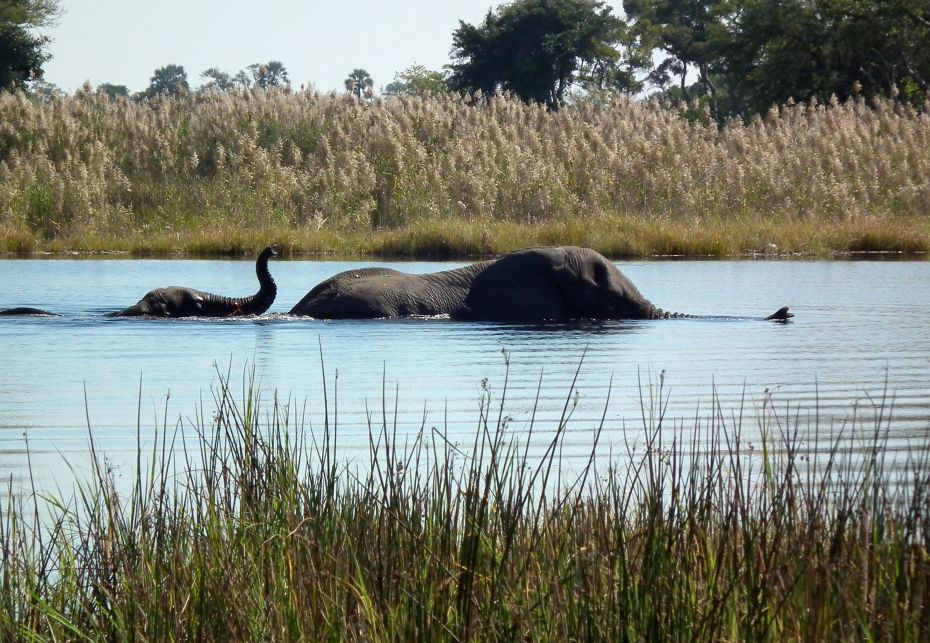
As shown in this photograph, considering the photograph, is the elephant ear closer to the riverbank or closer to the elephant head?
the elephant head

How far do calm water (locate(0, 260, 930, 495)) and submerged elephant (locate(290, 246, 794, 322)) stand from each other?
374 mm

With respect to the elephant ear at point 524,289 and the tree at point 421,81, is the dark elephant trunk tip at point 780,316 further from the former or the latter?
the tree at point 421,81

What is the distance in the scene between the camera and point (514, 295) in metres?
11.9

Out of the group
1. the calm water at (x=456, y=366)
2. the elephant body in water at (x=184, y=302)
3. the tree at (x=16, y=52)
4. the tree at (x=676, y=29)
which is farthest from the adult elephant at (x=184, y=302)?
the tree at (x=676, y=29)

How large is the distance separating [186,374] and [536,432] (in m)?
2.80

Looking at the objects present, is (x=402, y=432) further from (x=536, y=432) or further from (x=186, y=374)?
(x=186, y=374)

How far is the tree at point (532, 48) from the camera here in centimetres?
5081

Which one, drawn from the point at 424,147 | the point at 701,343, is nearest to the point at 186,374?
the point at 701,343

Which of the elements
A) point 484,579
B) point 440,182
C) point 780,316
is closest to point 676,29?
point 440,182

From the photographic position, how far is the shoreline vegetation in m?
21.0

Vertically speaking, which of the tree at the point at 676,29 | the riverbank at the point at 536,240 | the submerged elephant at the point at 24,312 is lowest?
the submerged elephant at the point at 24,312

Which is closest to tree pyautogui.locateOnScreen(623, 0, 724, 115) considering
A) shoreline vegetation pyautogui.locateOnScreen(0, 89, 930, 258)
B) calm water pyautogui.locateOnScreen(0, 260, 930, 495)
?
shoreline vegetation pyautogui.locateOnScreen(0, 89, 930, 258)

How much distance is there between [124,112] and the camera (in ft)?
88.1

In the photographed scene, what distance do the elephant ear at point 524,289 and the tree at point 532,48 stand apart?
126ft
